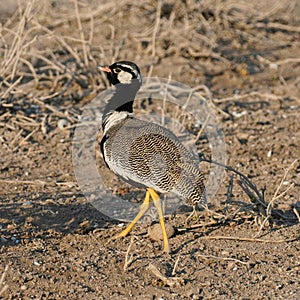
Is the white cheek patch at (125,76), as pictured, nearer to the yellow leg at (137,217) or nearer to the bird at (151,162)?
the bird at (151,162)

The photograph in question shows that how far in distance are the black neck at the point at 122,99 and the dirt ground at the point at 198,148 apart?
89cm

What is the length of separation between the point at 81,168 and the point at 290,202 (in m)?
2.02

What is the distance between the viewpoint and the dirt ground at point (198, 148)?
4.47 m

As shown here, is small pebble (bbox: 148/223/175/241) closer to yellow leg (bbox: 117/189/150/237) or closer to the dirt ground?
the dirt ground

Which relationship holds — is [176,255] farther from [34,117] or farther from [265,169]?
[34,117]

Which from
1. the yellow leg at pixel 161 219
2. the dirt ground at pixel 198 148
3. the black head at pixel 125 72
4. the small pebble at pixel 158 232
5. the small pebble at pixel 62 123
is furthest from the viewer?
the small pebble at pixel 62 123

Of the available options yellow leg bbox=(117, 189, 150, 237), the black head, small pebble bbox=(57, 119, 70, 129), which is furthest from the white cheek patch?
small pebble bbox=(57, 119, 70, 129)

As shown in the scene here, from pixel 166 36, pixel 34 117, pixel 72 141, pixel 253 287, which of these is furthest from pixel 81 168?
pixel 166 36

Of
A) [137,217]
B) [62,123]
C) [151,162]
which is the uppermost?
[151,162]

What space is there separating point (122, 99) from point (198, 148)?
182 cm

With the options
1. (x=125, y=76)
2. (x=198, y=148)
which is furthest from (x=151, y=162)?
(x=198, y=148)

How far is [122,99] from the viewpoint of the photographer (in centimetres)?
536

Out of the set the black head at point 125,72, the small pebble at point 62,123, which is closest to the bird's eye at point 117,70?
the black head at point 125,72

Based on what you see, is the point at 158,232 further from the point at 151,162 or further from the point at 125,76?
the point at 125,76
